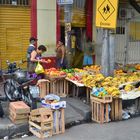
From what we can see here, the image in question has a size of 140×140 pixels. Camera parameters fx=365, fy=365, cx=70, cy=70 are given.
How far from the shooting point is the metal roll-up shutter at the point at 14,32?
12625 millimetres

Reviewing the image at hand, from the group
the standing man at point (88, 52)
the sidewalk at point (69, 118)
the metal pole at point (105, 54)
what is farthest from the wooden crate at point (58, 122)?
the standing man at point (88, 52)

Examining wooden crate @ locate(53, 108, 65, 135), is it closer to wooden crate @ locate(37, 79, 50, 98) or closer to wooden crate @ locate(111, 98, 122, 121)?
wooden crate @ locate(111, 98, 122, 121)

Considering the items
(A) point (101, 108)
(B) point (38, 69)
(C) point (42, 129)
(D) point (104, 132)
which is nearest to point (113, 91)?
(A) point (101, 108)

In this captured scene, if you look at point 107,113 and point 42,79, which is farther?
point 42,79

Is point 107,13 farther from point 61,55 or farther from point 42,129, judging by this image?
point 42,129

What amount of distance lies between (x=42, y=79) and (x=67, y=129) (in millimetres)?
2395

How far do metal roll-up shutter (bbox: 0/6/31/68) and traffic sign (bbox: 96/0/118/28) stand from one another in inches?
138

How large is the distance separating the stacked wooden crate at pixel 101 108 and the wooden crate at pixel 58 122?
117 centimetres

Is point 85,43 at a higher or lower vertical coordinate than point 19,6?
lower

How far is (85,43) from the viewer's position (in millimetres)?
15398

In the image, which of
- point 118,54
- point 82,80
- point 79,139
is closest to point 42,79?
point 82,80

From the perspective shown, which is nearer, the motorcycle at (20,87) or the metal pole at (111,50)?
the motorcycle at (20,87)

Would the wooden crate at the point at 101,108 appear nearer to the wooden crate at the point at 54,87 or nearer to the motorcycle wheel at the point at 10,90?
the wooden crate at the point at 54,87

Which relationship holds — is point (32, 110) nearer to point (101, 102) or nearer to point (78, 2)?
point (101, 102)
